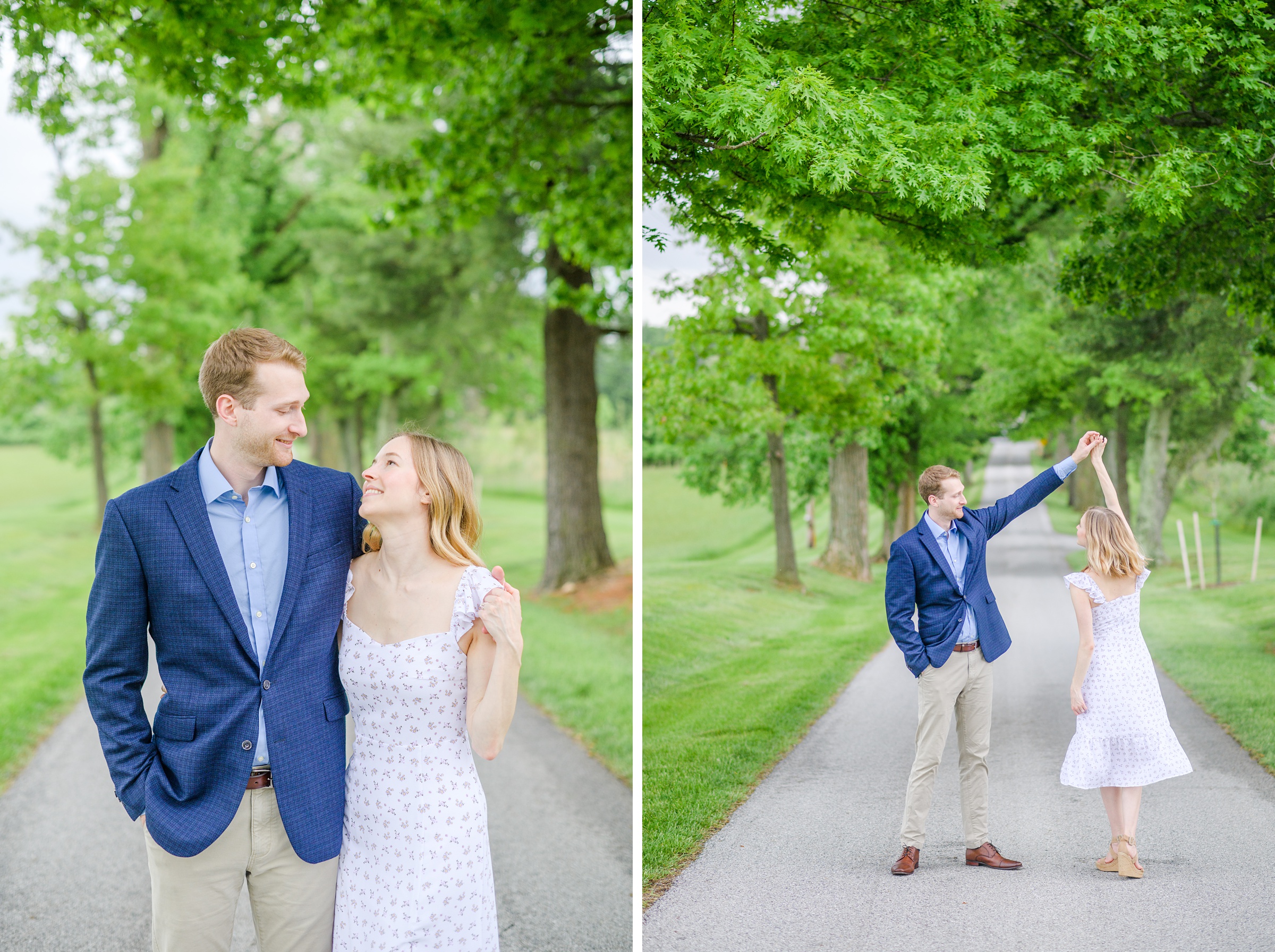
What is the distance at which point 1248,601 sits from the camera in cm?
358

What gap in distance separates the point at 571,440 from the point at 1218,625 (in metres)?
8.89

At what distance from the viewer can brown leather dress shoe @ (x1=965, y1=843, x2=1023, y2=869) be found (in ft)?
11.1

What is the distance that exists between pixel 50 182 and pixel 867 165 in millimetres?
13698

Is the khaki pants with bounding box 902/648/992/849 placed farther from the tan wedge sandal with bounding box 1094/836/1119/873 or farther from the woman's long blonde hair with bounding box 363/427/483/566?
the woman's long blonde hair with bounding box 363/427/483/566

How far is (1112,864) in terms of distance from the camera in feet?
10.9

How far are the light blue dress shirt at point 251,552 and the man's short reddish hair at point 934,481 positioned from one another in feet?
7.16

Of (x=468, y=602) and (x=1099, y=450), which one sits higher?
(x=1099, y=450)

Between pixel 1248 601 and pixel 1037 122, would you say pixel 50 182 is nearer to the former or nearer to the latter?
pixel 1037 122

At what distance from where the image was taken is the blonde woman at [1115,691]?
11.0ft

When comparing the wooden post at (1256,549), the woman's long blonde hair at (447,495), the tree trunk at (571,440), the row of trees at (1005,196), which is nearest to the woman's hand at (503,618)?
the woman's long blonde hair at (447,495)

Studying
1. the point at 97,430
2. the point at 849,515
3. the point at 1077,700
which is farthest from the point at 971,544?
the point at 97,430

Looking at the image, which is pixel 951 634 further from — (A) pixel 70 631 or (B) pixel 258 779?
(A) pixel 70 631

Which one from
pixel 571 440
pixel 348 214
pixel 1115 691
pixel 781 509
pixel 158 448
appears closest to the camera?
pixel 1115 691

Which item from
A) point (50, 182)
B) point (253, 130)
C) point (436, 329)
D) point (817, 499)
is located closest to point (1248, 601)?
point (817, 499)
